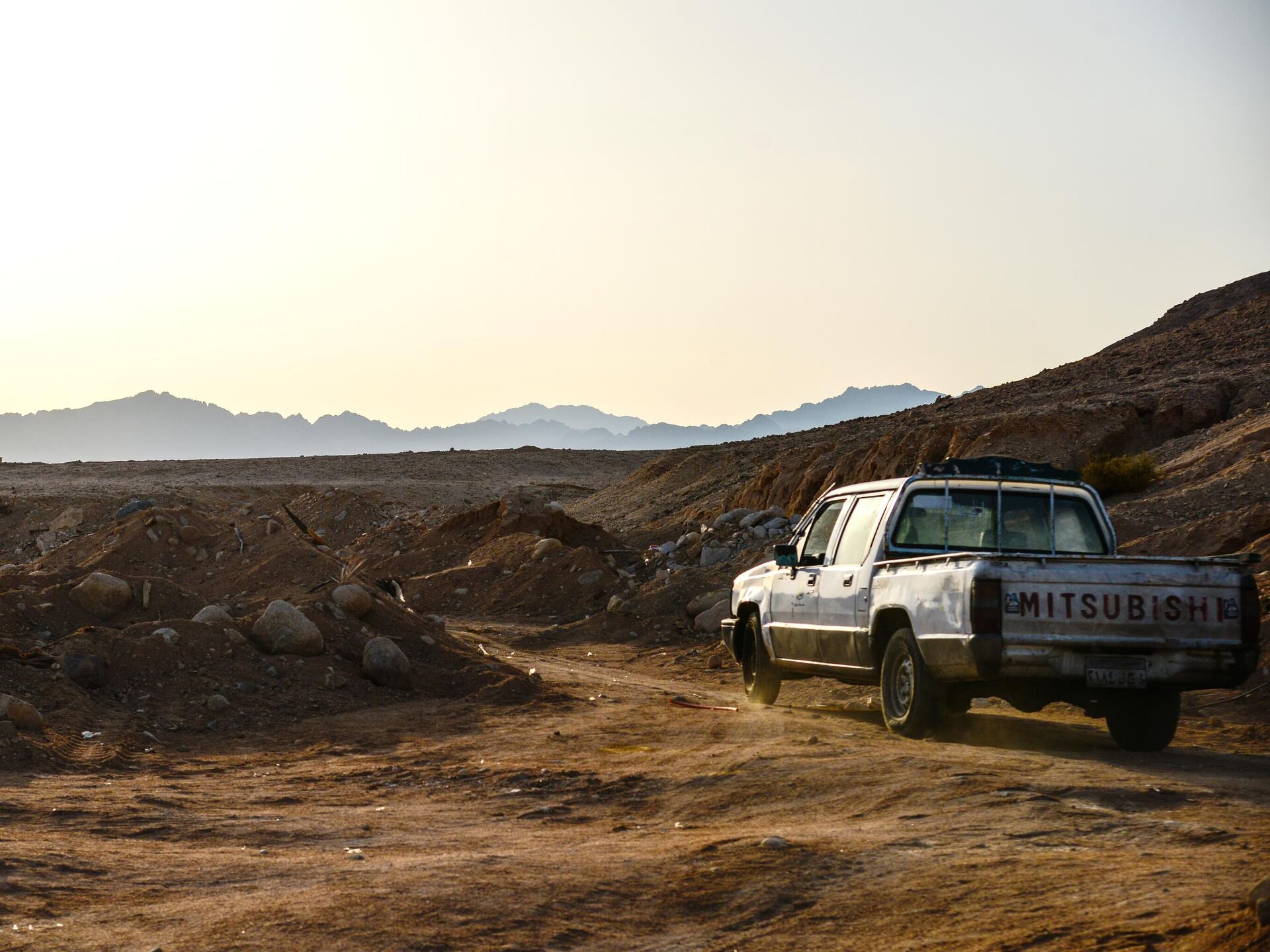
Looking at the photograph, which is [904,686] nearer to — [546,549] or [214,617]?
[214,617]

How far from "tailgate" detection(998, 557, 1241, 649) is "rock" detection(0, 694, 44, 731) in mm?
7937

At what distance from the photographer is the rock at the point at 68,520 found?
40219 mm

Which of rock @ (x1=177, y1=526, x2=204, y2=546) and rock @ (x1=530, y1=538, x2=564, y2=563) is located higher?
rock @ (x1=177, y1=526, x2=204, y2=546)

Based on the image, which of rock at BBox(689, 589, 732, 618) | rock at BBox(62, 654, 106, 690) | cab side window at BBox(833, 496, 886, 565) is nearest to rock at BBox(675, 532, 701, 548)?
rock at BBox(689, 589, 732, 618)

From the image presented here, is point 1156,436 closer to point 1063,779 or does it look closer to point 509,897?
point 1063,779

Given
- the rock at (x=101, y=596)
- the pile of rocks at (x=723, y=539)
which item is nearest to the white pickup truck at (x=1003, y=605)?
the rock at (x=101, y=596)

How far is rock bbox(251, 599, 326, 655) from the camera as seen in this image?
47.2 ft

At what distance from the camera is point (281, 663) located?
14.2 meters

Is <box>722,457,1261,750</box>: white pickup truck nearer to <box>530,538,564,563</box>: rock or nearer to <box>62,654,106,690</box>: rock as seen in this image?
<box>62,654,106,690</box>: rock

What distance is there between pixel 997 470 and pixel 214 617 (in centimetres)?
861

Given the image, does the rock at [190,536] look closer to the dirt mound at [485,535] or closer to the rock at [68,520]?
the dirt mound at [485,535]

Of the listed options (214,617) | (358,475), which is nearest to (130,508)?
(214,617)

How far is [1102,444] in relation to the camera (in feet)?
93.9

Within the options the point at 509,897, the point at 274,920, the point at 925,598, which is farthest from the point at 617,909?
the point at 925,598
